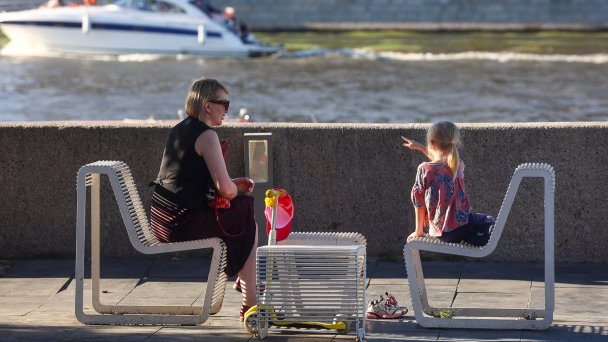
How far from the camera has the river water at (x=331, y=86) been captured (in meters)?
36.5

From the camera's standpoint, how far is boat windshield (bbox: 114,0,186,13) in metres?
48.8

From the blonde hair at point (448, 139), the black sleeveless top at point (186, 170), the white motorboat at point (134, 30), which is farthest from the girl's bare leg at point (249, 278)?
the white motorboat at point (134, 30)

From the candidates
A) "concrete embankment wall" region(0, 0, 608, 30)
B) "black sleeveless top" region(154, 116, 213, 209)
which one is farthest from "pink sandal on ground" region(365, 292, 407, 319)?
"concrete embankment wall" region(0, 0, 608, 30)

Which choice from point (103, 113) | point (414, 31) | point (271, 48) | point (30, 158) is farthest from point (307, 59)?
point (30, 158)

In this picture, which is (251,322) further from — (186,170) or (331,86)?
(331,86)

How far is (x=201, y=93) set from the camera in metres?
6.94

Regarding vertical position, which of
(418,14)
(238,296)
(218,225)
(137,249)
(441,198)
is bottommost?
(238,296)

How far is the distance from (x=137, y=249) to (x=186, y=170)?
1.51ft

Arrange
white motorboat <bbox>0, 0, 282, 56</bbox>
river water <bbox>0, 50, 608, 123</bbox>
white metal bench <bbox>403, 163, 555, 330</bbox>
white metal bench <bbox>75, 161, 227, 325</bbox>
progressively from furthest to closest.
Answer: white motorboat <bbox>0, 0, 282, 56</bbox> → river water <bbox>0, 50, 608, 123</bbox> → white metal bench <bbox>75, 161, 227, 325</bbox> → white metal bench <bbox>403, 163, 555, 330</bbox>

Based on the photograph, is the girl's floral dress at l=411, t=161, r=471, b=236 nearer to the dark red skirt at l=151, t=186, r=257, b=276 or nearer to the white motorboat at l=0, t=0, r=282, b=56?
the dark red skirt at l=151, t=186, r=257, b=276

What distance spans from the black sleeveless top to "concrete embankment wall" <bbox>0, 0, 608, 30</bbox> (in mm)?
47255

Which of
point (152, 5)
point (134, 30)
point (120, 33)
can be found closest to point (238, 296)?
point (152, 5)

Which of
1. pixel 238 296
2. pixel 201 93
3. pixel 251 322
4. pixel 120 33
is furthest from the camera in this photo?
pixel 120 33

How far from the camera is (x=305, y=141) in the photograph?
8797mm
